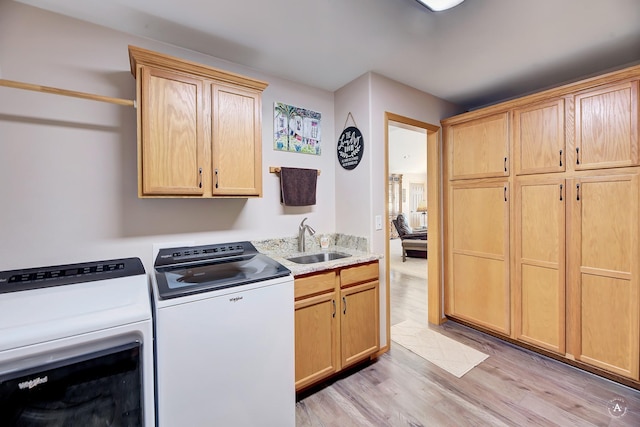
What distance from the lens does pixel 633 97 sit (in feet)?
5.86

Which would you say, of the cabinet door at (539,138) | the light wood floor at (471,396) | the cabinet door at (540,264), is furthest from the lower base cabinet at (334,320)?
the cabinet door at (539,138)

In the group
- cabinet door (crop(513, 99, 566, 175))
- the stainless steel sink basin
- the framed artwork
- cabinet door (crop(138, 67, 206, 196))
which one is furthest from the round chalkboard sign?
cabinet door (crop(513, 99, 566, 175))

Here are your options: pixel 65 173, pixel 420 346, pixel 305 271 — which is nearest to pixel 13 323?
pixel 65 173

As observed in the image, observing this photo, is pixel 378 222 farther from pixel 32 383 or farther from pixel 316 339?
pixel 32 383

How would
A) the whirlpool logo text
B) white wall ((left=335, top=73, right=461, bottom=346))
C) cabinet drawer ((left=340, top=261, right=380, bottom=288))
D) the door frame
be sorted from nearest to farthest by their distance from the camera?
1. the whirlpool logo text
2. cabinet drawer ((left=340, top=261, right=380, bottom=288))
3. white wall ((left=335, top=73, right=461, bottom=346))
4. the door frame

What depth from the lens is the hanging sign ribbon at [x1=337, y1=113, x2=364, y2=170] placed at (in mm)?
2316

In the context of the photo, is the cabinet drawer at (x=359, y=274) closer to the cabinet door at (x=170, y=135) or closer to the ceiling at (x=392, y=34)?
the cabinet door at (x=170, y=135)

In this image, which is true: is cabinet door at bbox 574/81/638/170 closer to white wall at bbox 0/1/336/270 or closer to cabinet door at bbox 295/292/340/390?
cabinet door at bbox 295/292/340/390

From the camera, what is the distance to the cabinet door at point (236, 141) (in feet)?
5.68

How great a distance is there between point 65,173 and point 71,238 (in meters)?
0.37

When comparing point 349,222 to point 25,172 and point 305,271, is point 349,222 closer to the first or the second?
point 305,271

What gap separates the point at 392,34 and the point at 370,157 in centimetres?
85

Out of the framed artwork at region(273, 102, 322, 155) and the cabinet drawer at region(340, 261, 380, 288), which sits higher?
the framed artwork at region(273, 102, 322, 155)

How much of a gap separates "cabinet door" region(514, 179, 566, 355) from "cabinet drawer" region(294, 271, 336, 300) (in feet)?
5.61
